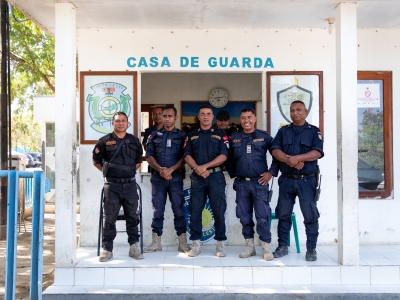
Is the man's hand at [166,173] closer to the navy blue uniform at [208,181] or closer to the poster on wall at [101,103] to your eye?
the navy blue uniform at [208,181]

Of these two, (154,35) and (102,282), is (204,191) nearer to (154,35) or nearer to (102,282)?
(102,282)

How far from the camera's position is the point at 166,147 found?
5.63m

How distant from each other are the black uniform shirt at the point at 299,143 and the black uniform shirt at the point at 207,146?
59cm

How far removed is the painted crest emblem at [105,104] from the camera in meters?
6.18

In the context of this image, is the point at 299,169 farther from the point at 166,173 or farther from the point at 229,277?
the point at 166,173

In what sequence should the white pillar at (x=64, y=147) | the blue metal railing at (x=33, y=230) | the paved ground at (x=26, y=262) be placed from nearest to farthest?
the blue metal railing at (x=33, y=230) → the white pillar at (x=64, y=147) → the paved ground at (x=26, y=262)

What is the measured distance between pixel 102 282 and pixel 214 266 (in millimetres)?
1213

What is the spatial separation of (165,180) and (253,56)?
6.85 feet

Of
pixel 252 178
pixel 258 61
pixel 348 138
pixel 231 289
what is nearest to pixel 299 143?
pixel 348 138

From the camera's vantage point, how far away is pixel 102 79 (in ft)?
20.3

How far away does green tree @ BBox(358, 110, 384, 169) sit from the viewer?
6383mm

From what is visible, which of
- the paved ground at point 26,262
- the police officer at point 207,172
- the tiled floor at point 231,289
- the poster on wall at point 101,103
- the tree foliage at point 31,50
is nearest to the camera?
the tiled floor at point 231,289

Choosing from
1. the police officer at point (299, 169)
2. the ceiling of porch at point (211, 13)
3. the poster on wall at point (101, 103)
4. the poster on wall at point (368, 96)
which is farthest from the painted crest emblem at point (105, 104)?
the poster on wall at point (368, 96)

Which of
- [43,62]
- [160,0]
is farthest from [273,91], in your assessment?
[43,62]
